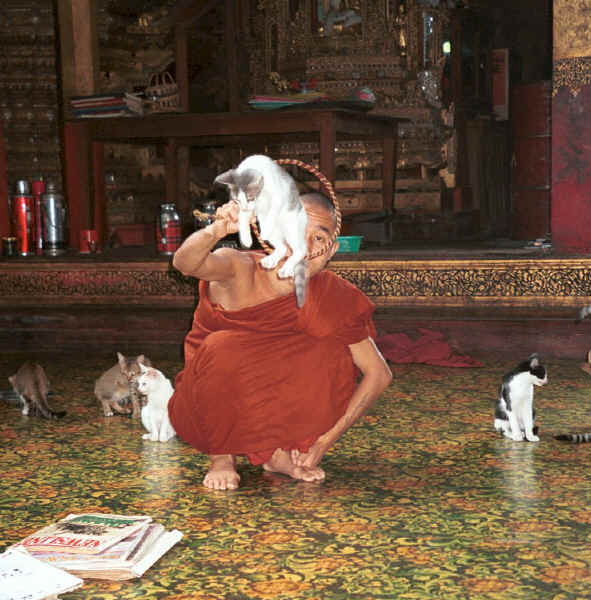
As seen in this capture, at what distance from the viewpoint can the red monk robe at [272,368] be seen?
107 inches

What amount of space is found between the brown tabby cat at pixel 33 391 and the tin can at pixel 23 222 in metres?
2.29

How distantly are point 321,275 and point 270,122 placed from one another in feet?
9.86

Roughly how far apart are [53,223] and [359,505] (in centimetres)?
402

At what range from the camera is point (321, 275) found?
2.72 metres

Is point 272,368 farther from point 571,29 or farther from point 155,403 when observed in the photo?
point 571,29

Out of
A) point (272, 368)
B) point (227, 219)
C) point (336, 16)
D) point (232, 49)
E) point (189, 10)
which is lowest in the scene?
point (272, 368)

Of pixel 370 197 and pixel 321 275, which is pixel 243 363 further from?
pixel 370 197

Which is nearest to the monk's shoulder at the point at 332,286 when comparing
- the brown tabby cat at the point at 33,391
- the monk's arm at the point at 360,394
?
the monk's arm at the point at 360,394

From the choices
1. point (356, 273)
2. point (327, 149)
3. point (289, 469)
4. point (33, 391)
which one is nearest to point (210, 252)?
point (289, 469)

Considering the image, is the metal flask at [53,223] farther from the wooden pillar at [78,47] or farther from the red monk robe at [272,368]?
the red monk robe at [272,368]

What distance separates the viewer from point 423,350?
4.82 metres

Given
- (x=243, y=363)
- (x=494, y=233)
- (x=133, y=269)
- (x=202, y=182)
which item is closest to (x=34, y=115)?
(x=202, y=182)

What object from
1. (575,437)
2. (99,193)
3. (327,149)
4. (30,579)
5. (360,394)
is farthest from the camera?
(99,193)

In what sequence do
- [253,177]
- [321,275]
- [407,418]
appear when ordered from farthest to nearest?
[407,418], [321,275], [253,177]
